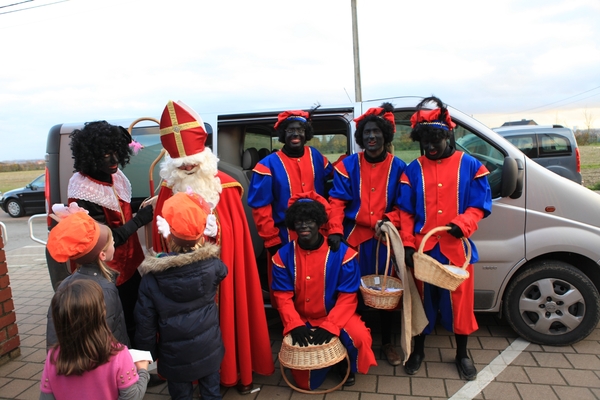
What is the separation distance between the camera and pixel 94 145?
2859 millimetres

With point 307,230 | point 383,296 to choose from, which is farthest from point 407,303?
point 307,230

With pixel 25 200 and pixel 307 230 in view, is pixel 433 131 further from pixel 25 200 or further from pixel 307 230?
pixel 25 200

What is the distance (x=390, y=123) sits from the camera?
3314 millimetres

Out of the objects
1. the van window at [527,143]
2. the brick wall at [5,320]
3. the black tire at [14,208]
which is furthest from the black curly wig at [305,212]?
the black tire at [14,208]

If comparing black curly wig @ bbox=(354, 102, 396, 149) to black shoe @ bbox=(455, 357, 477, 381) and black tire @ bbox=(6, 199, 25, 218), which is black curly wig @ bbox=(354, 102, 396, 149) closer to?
black shoe @ bbox=(455, 357, 477, 381)

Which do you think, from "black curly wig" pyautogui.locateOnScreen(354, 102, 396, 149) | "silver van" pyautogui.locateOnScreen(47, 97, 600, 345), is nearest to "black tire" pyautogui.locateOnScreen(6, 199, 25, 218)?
"silver van" pyautogui.locateOnScreen(47, 97, 600, 345)

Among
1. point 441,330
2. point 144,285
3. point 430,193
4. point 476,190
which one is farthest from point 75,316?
point 441,330

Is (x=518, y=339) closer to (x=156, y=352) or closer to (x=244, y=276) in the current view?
(x=244, y=276)

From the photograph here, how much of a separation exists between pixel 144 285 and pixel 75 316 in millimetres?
654

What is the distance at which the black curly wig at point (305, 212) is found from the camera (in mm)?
3055

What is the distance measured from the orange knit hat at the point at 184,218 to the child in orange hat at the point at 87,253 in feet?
1.25

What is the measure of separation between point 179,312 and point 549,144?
981 centimetres

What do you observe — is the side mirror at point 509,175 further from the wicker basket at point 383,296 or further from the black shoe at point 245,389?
the black shoe at point 245,389

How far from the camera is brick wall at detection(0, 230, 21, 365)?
3.72 m
